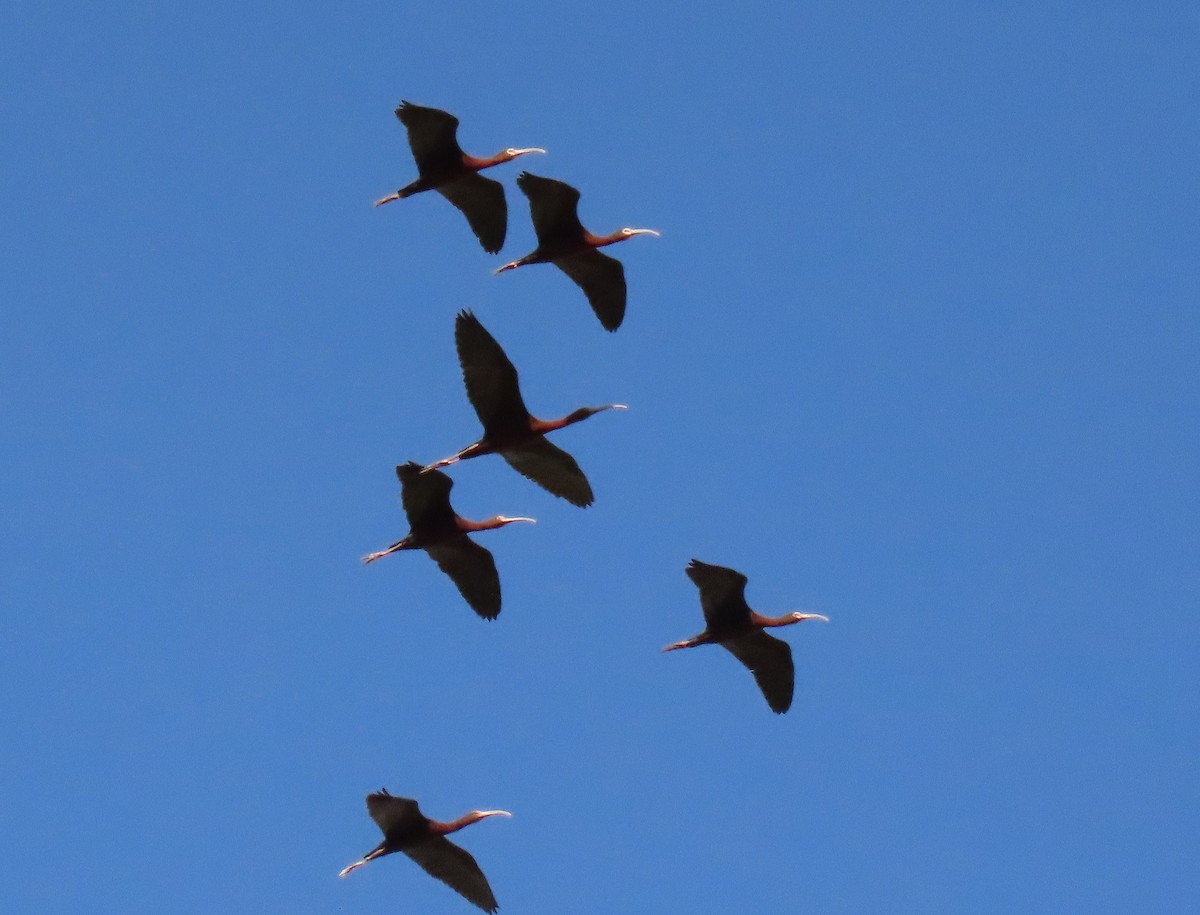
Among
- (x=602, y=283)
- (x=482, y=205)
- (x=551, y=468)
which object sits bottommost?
(x=551, y=468)

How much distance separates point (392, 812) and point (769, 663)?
6.20 m

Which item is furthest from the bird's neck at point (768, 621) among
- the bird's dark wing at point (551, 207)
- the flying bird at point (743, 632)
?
the bird's dark wing at point (551, 207)

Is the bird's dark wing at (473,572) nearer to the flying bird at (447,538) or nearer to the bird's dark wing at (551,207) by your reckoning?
the flying bird at (447,538)

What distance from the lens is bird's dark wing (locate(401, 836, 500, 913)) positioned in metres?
26.4

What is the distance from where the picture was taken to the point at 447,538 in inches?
1102

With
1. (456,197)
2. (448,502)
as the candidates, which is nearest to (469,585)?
(448,502)

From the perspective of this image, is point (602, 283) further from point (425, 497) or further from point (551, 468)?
point (425, 497)

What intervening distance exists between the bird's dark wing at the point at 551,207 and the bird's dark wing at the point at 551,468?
10.4 feet

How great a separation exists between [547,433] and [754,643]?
13.4 ft

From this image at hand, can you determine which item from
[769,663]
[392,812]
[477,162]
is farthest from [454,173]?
[392,812]

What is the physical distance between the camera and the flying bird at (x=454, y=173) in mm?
28656

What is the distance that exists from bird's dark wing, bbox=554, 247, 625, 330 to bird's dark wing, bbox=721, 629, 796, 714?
4938 millimetres

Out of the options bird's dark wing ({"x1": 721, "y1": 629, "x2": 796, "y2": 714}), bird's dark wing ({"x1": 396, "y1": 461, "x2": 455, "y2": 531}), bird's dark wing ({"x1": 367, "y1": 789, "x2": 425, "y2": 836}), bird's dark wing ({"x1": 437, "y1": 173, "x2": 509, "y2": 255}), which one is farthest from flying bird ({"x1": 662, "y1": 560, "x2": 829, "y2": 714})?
bird's dark wing ({"x1": 437, "y1": 173, "x2": 509, "y2": 255})

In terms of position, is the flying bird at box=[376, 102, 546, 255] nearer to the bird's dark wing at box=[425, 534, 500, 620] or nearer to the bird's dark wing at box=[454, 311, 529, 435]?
the bird's dark wing at box=[454, 311, 529, 435]
